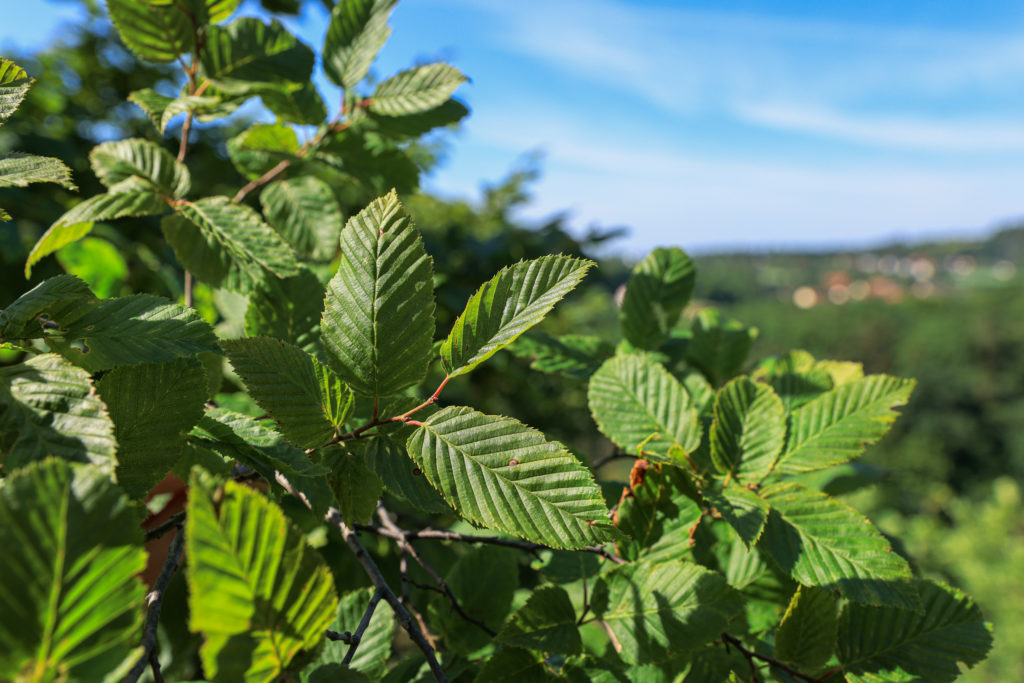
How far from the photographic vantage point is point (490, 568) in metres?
0.94

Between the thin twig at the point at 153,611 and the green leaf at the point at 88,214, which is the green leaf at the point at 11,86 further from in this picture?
the thin twig at the point at 153,611

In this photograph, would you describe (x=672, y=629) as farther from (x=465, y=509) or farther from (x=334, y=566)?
(x=334, y=566)

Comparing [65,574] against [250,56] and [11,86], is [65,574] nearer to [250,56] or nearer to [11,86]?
[11,86]

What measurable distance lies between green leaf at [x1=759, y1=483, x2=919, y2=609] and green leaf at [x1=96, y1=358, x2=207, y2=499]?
0.68 m

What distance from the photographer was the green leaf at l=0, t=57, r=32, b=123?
1.83ft

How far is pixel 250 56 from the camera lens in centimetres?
100

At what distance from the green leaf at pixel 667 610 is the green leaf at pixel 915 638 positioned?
0.22 metres

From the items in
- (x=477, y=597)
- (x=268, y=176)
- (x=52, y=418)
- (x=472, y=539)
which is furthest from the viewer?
(x=268, y=176)

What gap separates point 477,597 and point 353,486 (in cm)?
42

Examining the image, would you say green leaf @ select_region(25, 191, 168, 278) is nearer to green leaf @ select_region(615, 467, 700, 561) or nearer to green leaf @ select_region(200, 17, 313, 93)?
green leaf @ select_region(200, 17, 313, 93)

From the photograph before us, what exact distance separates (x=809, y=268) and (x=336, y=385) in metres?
88.9

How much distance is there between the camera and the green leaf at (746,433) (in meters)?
0.82

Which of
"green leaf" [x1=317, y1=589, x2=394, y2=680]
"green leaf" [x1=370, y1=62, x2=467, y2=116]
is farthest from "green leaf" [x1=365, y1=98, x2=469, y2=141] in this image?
"green leaf" [x1=317, y1=589, x2=394, y2=680]

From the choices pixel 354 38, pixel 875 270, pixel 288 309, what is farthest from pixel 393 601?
pixel 875 270
